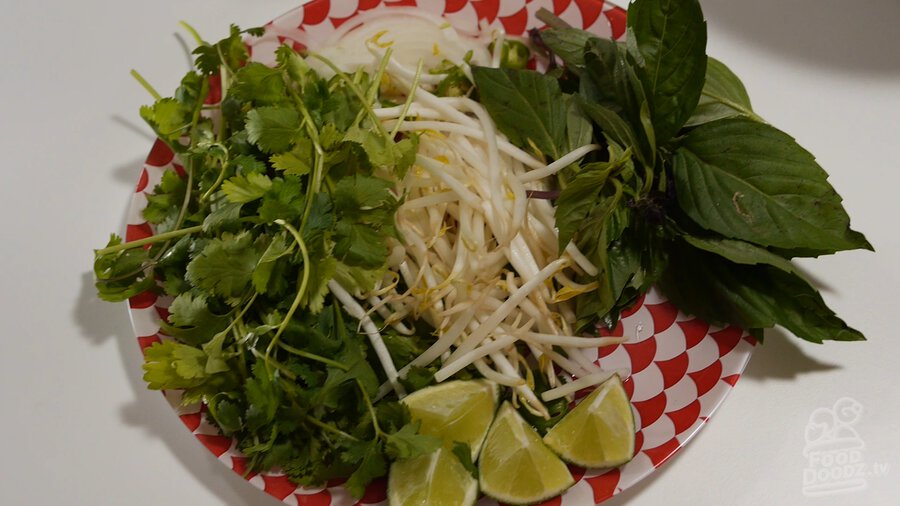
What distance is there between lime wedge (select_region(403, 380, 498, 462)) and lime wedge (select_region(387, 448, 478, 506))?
0.13 feet

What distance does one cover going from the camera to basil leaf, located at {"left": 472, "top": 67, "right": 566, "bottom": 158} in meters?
1.30

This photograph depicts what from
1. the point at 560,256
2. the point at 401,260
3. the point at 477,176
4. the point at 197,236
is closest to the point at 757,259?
the point at 560,256

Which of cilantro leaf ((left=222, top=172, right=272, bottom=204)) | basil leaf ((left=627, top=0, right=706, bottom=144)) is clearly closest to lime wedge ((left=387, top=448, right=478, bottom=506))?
cilantro leaf ((left=222, top=172, right=272, bottom=204))

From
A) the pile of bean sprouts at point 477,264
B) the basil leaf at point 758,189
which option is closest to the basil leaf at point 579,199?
the pile of bean sprouts at point 477,264

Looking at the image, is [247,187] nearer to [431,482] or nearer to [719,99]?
[431,482]

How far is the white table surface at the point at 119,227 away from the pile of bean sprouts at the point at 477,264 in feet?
1.21

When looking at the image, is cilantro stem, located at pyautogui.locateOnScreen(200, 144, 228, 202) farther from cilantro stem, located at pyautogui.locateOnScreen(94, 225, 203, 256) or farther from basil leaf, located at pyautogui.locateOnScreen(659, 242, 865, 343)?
basil leaf, located at pyautogui.locateOnScreen(659, 242, 865, 343)

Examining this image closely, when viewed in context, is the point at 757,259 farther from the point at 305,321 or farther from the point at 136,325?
the point at 136,325

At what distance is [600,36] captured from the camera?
4.75ft

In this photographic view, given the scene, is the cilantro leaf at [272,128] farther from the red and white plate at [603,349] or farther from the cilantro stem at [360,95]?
the red and white plate at [603,349]

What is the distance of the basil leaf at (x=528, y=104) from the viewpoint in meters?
1.30

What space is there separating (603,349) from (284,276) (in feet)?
2.19

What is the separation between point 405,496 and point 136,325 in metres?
0.63

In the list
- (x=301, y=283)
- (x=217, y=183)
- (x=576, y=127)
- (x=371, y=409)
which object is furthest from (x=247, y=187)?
(x=576, y=127)
